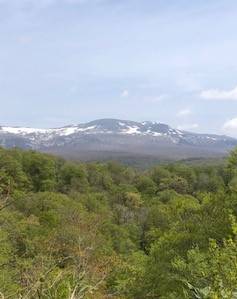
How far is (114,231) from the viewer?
82938 millimetres

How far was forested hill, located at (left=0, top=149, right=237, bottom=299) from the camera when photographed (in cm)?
1157

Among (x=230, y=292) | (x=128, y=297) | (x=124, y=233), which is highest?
(x=230, y=292)

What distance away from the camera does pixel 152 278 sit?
93.7 feet

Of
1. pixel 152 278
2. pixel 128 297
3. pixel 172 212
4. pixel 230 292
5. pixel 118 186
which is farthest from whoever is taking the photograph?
pixel 118 186

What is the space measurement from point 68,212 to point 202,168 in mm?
62518

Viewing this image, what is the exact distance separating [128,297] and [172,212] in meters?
7.76

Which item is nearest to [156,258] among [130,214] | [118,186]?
[130,214]

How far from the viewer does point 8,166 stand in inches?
4063

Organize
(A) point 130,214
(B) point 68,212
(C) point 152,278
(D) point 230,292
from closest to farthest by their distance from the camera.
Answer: (D) point 230,292 < (C) point 152,278 < (B) point 68,212 < (A) point 130,214

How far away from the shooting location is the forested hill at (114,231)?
11570 millimetres

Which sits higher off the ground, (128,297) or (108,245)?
(128,297)

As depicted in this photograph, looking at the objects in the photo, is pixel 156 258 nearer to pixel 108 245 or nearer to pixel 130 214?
pixel 108 245

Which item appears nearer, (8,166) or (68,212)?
(68,212)

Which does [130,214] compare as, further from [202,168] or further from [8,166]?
[202,168]
